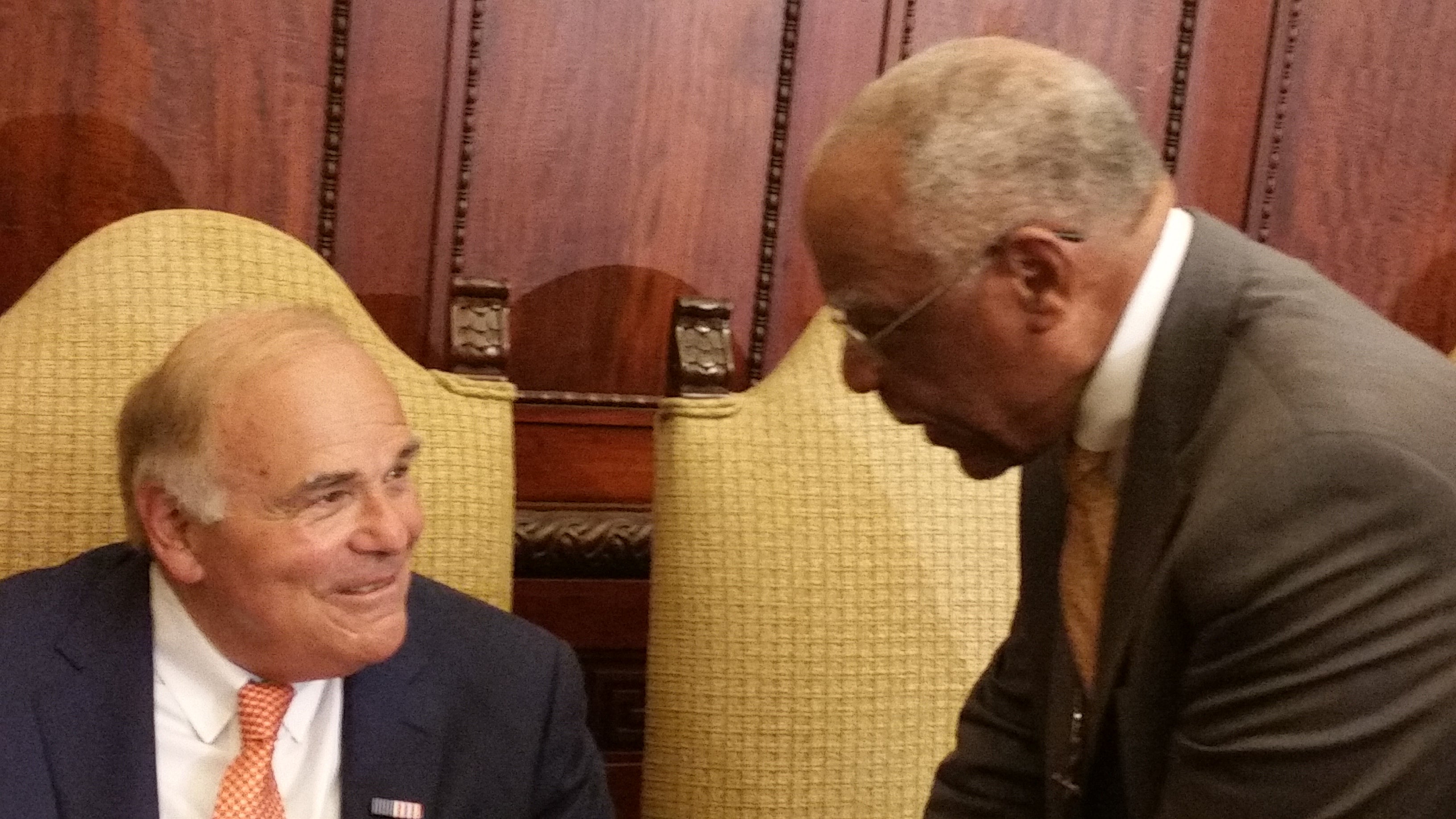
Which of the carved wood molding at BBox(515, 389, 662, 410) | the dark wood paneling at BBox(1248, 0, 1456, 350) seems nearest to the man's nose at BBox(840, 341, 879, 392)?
the carved wood molding at BBox(515, 389, 662, 410)

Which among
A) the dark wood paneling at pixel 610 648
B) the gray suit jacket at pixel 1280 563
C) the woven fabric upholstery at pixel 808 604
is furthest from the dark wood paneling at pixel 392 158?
the gray suit jacket at pixel 1280 563

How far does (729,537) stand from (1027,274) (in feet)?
2.77

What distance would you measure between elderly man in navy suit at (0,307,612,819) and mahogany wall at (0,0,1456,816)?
1.96ft

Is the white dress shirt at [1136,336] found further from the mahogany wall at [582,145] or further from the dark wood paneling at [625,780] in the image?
the dark wood paneling at [625,780]

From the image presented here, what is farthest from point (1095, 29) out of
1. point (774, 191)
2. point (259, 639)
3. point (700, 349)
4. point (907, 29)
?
point (259, 639)

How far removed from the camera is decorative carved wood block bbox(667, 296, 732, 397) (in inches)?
81.5

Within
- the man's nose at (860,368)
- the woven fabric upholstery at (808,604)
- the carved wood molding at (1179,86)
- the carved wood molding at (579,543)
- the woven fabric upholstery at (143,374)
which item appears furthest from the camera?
the carved wood molding at (1179,86)

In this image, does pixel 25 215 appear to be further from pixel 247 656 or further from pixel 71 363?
pixel 247 656

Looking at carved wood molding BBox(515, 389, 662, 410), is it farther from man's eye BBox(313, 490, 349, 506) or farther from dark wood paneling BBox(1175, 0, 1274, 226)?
dark wood paneling BBox(1175, 0, 1274, 226)

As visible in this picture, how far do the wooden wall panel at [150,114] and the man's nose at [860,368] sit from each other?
44.9 inches

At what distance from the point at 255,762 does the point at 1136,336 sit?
981mm

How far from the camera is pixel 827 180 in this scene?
1255 millimetres

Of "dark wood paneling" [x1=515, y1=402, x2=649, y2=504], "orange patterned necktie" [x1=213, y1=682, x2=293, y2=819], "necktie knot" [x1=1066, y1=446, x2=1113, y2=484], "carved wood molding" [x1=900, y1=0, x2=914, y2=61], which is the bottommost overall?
"orange patterned necktie" [x1=213, y1=682, x2=293, y2=819]

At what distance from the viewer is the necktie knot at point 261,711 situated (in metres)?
1.66
